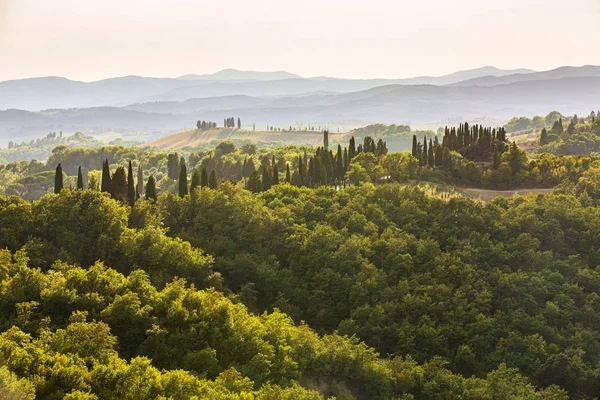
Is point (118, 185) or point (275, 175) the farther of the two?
point (275, 175)

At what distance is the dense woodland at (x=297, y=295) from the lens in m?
39.3

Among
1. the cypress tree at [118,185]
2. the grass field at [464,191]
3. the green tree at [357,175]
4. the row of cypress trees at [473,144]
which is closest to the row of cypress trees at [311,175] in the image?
the green tree at [357,175]

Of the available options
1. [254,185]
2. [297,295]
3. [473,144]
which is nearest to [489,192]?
[473,144]

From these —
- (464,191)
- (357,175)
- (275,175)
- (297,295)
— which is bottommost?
(297,295)

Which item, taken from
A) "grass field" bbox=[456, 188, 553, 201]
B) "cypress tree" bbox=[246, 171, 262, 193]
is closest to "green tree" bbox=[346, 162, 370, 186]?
"cypress tree" bbox=[246, 171, 262, 193]

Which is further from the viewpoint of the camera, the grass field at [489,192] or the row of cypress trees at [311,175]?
the grass field at [489,192]

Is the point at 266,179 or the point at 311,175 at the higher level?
the point at 311,175

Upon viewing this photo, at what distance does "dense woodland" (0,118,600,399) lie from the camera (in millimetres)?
39344

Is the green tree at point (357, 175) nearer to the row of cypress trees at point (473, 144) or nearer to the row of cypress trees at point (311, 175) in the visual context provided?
the row of cypress trees at point (311, 175)

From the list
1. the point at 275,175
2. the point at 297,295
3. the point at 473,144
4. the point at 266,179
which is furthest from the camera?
the point at 473,144

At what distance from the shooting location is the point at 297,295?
63031 mm

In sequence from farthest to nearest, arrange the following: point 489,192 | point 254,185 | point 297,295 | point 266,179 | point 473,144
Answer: point 473,144
point 489,192
point 266,179
point 254,185
point 297,295

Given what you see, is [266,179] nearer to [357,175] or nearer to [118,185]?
[357,175]

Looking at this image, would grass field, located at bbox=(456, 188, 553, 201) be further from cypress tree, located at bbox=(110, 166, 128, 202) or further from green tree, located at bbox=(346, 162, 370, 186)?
cypress tree, located at bbox=(110, 166, 128, 202)
